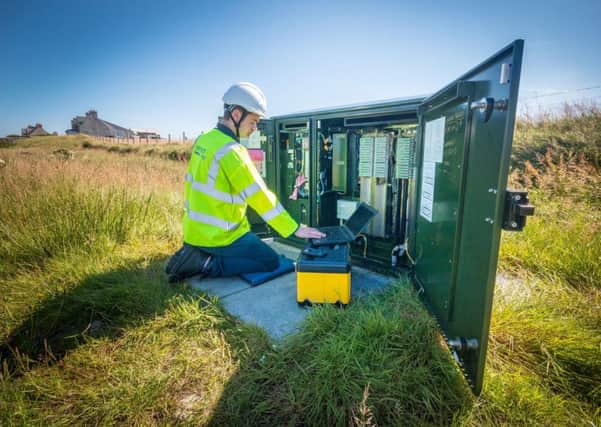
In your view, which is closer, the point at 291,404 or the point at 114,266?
the point at 291,404

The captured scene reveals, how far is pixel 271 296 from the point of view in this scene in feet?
8.43

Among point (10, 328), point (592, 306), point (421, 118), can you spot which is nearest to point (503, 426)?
point (592, 306)

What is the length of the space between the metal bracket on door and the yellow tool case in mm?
1306

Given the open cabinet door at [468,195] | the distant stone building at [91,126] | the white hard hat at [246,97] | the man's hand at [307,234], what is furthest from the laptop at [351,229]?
the distant stone building at [91,126]

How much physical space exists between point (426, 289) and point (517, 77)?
1522mm

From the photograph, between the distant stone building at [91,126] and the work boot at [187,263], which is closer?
the work boot at [187,263]

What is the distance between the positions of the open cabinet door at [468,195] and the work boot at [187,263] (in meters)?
1.91

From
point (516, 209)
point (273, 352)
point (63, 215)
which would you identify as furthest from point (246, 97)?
point (63, 215)

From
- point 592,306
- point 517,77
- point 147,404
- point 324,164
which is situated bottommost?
point 147,404

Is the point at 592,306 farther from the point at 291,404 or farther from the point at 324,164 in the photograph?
the point at 324,164

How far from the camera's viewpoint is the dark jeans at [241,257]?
9.07ft

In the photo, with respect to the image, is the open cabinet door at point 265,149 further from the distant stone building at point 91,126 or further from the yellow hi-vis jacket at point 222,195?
the distant stone building at point 91,126

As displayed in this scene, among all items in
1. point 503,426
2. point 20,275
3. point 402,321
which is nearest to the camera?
point 503,426

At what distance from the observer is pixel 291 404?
1.50 meters
